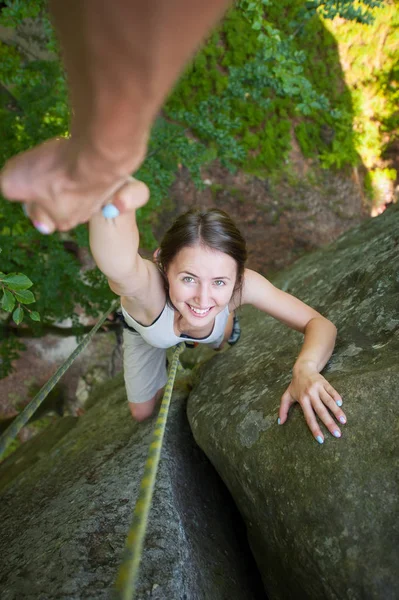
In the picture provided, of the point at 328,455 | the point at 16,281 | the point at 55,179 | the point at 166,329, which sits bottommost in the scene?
the point at 328,455

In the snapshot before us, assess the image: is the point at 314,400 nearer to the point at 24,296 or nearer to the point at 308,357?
the point at 308,357

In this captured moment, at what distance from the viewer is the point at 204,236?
204cm

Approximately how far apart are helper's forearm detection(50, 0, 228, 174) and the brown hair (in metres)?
1.32

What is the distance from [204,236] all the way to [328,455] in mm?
1105

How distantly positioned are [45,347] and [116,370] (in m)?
1.08

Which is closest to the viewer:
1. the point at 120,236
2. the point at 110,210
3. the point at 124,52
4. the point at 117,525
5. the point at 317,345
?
the point at 124,52

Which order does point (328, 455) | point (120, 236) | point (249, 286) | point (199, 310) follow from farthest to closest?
point (249, 286), point (199, 310), point (328, 455), point (120, 236)

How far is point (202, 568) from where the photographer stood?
1.74m

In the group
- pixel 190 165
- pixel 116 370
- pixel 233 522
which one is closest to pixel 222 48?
pixel 190 165

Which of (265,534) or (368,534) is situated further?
(265,534)

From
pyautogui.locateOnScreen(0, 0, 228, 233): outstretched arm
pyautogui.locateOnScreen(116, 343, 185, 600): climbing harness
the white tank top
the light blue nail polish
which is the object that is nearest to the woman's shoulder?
the white tank top

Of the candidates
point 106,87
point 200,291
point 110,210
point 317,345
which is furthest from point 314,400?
point 106,87

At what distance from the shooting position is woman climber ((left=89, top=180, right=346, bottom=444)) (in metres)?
1.43

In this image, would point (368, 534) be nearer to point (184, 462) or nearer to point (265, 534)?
point (265, 534)
